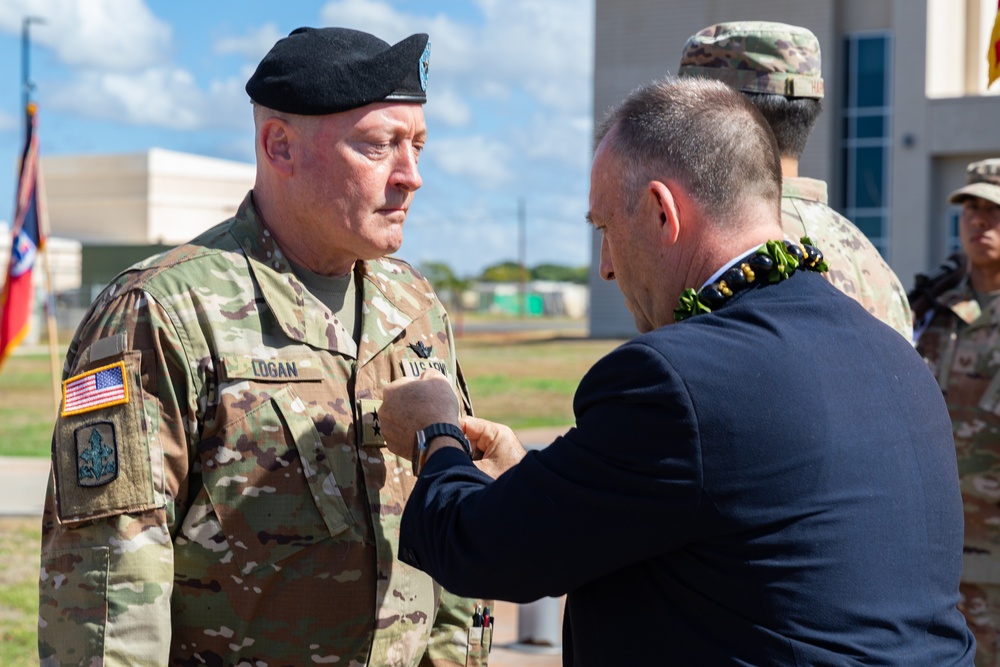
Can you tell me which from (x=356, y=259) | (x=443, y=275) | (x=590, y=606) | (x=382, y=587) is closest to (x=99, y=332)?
(x=356, y=259)

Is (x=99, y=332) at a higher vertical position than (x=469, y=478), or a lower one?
higher

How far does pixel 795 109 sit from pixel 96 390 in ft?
6.77

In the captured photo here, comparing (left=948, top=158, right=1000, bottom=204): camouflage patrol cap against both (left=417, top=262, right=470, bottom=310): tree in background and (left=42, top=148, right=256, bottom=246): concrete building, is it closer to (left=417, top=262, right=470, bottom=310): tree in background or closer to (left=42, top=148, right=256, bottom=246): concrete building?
(left=42, top=148, right=256, bottom=246): concrete building

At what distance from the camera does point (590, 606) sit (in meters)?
2.11

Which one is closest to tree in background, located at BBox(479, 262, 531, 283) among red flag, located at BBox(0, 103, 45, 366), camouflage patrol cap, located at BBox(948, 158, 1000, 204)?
red flag, located at BBox(0, 103, 45, 366)

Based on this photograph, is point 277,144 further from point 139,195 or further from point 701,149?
point 139,195

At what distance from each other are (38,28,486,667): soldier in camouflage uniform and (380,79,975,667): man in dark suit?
0.53 metres

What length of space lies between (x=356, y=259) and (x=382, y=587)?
2.72 feet

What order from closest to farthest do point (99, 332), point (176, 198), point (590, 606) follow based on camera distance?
point (590, 606) < point (99, 332) < point (176, 198)

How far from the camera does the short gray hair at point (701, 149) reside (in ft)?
6.93

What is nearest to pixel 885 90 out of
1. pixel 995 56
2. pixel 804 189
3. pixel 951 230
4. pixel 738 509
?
pixel 951 230

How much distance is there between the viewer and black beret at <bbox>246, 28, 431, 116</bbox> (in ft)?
8.87

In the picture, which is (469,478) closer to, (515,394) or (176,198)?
(515,394)

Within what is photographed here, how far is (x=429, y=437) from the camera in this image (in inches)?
94.4
